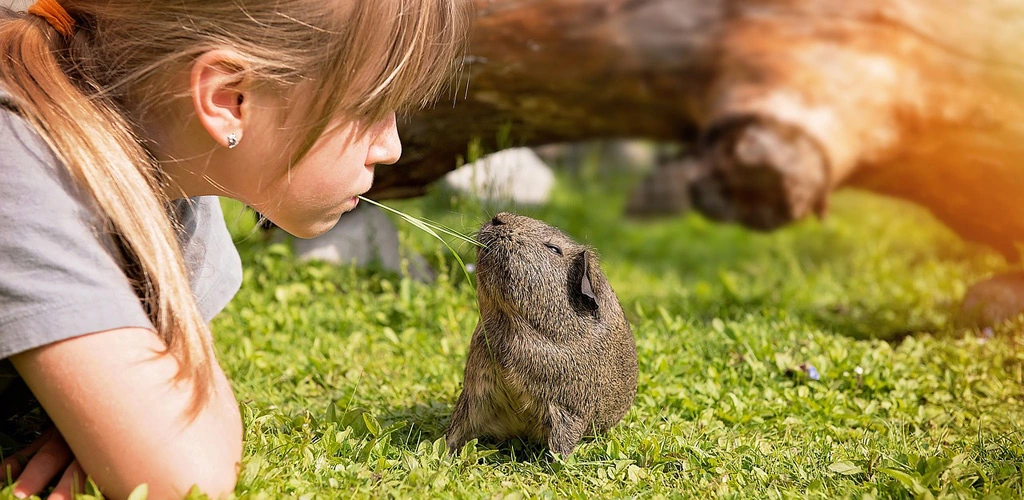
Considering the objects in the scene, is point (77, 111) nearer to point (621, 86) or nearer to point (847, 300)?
point (621, 86)

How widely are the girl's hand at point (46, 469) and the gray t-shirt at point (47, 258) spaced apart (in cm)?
37

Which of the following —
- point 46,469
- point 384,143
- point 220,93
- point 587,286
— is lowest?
point 46,469

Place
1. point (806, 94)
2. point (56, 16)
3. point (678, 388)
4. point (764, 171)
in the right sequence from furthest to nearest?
point (764, 171) → point (806, 94) → point (678, 388) → point (56, 16)

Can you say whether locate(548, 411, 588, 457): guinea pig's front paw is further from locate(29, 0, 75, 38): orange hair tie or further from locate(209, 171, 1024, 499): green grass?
locate(29, 0, 75, 38): orange hair tie

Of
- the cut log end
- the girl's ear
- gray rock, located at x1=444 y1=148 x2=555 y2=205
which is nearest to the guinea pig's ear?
the girl's ear

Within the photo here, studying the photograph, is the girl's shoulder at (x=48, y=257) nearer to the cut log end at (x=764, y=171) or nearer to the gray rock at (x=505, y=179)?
the gray rock at (x=505, y=179)

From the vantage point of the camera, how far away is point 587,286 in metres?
2.92

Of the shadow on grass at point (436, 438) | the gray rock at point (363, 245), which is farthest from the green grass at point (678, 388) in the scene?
the gray rock at point (363, 245)

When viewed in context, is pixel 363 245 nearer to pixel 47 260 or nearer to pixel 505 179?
pixel 505 179

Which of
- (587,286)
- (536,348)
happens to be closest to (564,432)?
(536,348)

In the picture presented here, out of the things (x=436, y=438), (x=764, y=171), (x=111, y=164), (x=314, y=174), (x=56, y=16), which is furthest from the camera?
(x=764, y=171)

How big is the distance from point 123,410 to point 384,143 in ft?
3.45

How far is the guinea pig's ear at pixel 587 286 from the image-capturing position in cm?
291

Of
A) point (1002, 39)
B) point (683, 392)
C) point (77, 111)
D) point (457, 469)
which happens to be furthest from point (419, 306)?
point (1002, 39)
